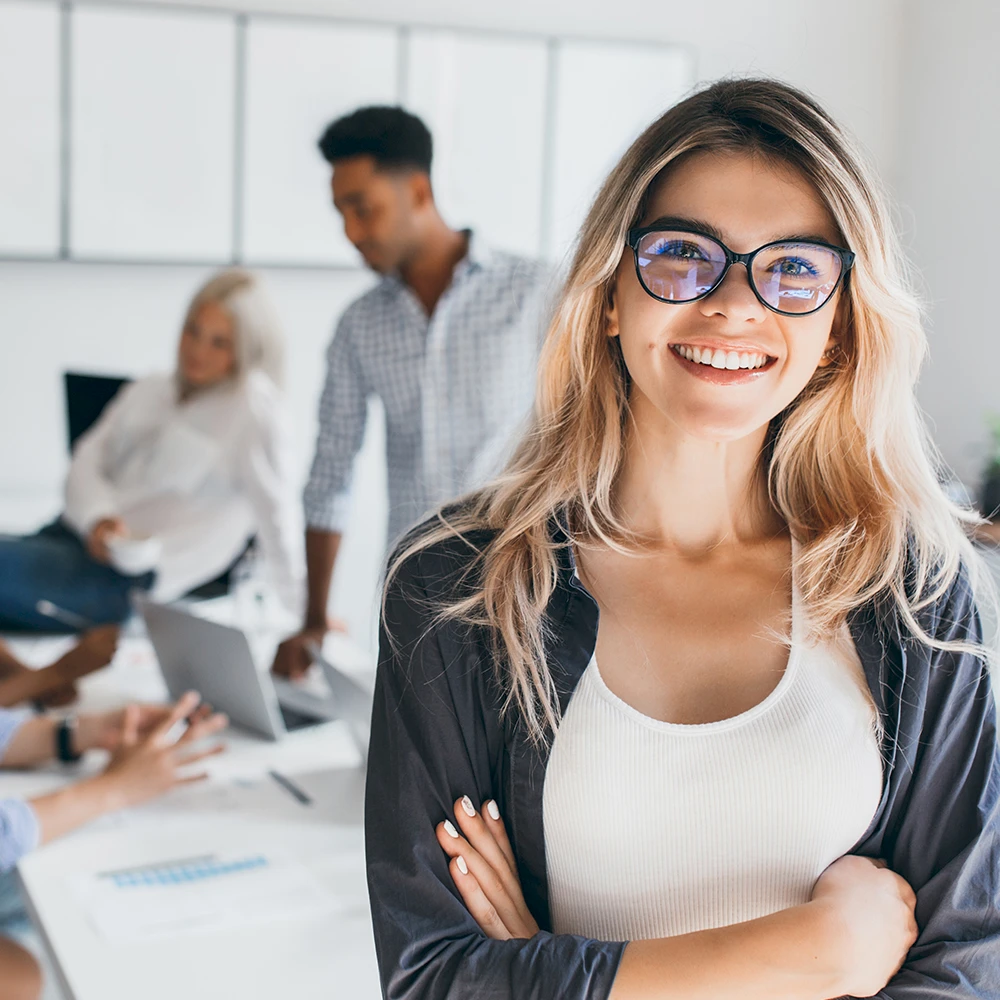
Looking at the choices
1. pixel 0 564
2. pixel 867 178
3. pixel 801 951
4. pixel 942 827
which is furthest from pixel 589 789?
pixel 0 564

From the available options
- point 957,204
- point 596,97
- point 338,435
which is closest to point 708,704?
point 338,435

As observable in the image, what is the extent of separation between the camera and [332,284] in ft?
18.1

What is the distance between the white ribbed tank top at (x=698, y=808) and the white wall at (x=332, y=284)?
3.36m

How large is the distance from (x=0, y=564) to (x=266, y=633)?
1.18 metres

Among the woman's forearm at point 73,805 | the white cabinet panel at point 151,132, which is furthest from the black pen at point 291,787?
the white cabinet panel at point 151,132

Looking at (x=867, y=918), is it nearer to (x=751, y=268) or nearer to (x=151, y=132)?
(x=751, y=268)

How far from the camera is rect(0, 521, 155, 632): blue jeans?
3.51 metres

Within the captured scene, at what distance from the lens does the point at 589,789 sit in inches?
44.5

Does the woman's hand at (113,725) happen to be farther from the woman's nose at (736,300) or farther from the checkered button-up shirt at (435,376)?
the woman's nose at (736,300)

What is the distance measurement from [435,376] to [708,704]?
1.71 m

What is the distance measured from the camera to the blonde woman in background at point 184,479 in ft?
11.6

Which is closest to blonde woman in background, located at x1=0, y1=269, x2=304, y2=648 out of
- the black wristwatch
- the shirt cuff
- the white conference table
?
the white conference table

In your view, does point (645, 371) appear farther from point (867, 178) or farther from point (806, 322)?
point (867, 178)

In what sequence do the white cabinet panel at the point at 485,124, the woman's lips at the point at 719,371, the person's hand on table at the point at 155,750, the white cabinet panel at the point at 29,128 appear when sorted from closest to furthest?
the woman's lips at the point at 719,371 < the person's hand on table at the point at 155,750 < the white cabinet panel at the point at 29,128 < the white cabinet panel at the point at 485,124
